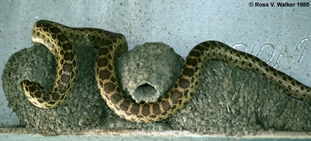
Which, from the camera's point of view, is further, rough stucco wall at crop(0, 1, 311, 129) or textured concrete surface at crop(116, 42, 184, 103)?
rough stucco wall at crop(0, 1, 311, 129)

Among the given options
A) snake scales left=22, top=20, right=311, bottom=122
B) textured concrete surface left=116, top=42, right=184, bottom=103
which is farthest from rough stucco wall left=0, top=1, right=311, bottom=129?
textured concrete surface left=116, top=42, right=184, bottom=103

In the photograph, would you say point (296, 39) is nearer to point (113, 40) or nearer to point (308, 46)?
point (308, 46)

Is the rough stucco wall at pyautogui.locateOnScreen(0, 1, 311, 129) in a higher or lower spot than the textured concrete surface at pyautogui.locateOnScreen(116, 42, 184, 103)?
higher

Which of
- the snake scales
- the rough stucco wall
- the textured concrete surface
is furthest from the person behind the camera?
the rough stucco wall

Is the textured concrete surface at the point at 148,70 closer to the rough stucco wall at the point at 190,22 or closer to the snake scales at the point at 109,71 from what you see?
the snake scales at the point at 109,71

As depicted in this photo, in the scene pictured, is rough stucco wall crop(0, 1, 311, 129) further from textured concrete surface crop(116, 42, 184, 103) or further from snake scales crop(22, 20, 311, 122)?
textured concrete surface crop(116, 42, 184, 103)

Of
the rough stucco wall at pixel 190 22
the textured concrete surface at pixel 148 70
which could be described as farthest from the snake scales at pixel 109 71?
the rough stucco wall at pixel 190 22

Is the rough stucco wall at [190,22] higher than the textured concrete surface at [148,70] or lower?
higher
